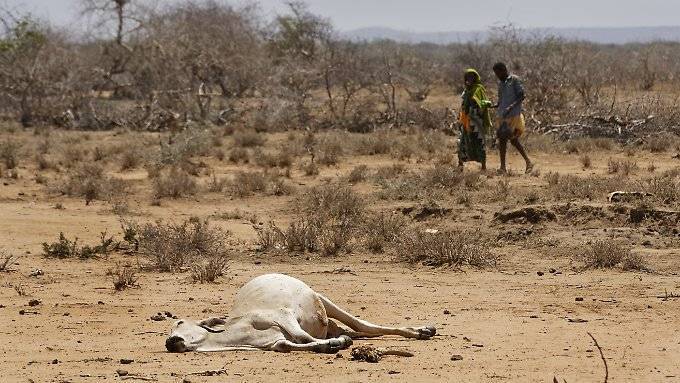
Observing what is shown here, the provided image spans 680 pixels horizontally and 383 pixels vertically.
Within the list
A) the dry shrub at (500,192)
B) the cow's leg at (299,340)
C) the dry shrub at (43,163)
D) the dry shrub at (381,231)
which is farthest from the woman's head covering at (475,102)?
the cow's leg at (299,340)

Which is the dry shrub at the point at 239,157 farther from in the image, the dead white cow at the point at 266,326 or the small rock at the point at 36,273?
the dead white cow at the point at 266,326

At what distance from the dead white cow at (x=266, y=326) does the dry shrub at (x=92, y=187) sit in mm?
8090

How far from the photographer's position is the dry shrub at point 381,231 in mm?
10406

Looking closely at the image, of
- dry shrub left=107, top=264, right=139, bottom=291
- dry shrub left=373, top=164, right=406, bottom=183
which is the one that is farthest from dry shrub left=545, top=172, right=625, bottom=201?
dry shrub left=107, top=264, right=139, bottom=291

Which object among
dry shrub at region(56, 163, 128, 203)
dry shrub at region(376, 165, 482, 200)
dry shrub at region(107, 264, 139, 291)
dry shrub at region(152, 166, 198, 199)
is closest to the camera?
dry shrub at region(107, 264, 139, 291)

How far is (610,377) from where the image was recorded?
5758 millimetres

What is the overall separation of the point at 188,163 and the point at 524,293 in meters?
10.4

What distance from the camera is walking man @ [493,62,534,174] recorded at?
14633 mm

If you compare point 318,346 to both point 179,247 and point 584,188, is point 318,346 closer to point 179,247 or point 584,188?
point 179,247

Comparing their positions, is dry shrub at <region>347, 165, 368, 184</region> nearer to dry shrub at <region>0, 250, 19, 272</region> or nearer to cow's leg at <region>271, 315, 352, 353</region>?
dry shrub at <region>0, 250, 19, 272</region>

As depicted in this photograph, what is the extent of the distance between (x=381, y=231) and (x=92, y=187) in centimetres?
517

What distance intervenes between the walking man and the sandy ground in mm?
3383

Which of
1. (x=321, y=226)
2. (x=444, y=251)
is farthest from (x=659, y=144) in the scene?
(x=444, y=251)

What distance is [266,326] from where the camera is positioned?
20.4 feet
